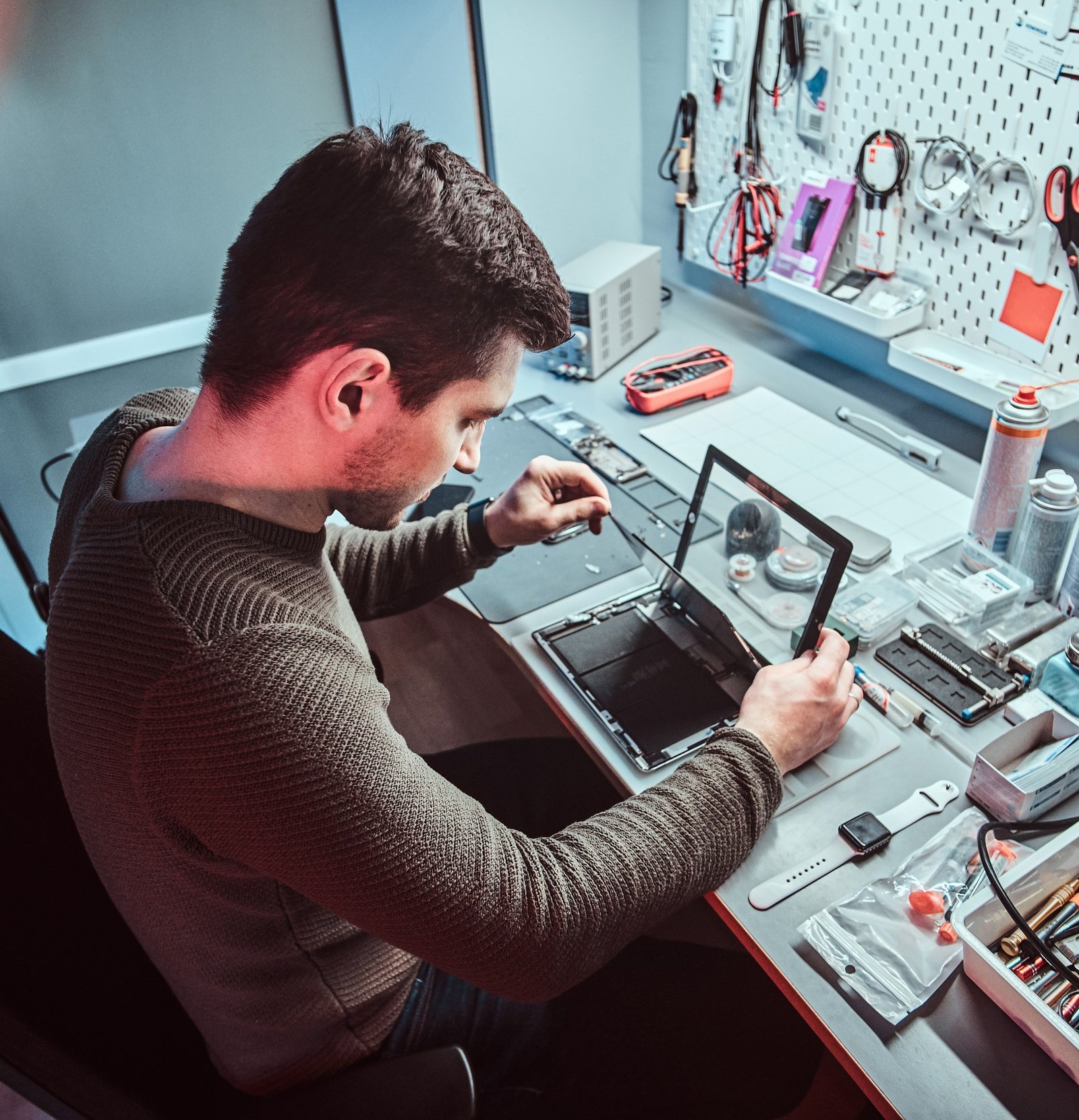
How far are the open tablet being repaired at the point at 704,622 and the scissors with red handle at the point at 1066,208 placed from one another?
60cm

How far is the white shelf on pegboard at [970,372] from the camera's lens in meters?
1.31

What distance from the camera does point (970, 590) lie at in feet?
3.65

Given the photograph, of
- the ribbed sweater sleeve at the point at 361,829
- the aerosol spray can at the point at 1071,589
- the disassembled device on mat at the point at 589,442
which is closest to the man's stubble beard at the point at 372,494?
the ribbed sweater sleeve at the point at 361,829

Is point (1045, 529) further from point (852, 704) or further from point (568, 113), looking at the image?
point (568, 113)

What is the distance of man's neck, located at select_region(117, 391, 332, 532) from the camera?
29.3 inches

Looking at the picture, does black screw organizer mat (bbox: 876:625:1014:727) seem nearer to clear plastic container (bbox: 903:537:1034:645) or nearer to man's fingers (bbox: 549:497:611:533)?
clear plastic container (bbox: 903:537:1034:645)

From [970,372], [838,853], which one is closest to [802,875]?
[838,853]

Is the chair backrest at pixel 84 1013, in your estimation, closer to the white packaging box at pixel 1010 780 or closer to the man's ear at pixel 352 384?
the man's ear at pixel 352 384

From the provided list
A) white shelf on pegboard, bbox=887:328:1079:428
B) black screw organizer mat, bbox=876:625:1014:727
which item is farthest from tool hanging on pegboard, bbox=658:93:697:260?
black screw organizer mat, bbox=876:625:1014:727

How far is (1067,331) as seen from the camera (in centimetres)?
132

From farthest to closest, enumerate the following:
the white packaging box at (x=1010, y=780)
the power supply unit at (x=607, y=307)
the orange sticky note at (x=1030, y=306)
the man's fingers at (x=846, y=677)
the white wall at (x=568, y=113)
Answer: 1. the white wall at (x=568, y=113)
2. the power supply unit at (x=607, y=307)
3. the orange sticky note at (x=1030, y=306)
4. the man's fingers at (x=846, y=677)
5. the white packaging box at (x=1010, y=780)

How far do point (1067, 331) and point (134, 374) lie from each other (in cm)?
195

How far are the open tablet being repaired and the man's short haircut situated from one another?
0.48 metres

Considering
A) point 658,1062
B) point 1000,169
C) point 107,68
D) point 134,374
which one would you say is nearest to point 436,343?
point 658,1062
